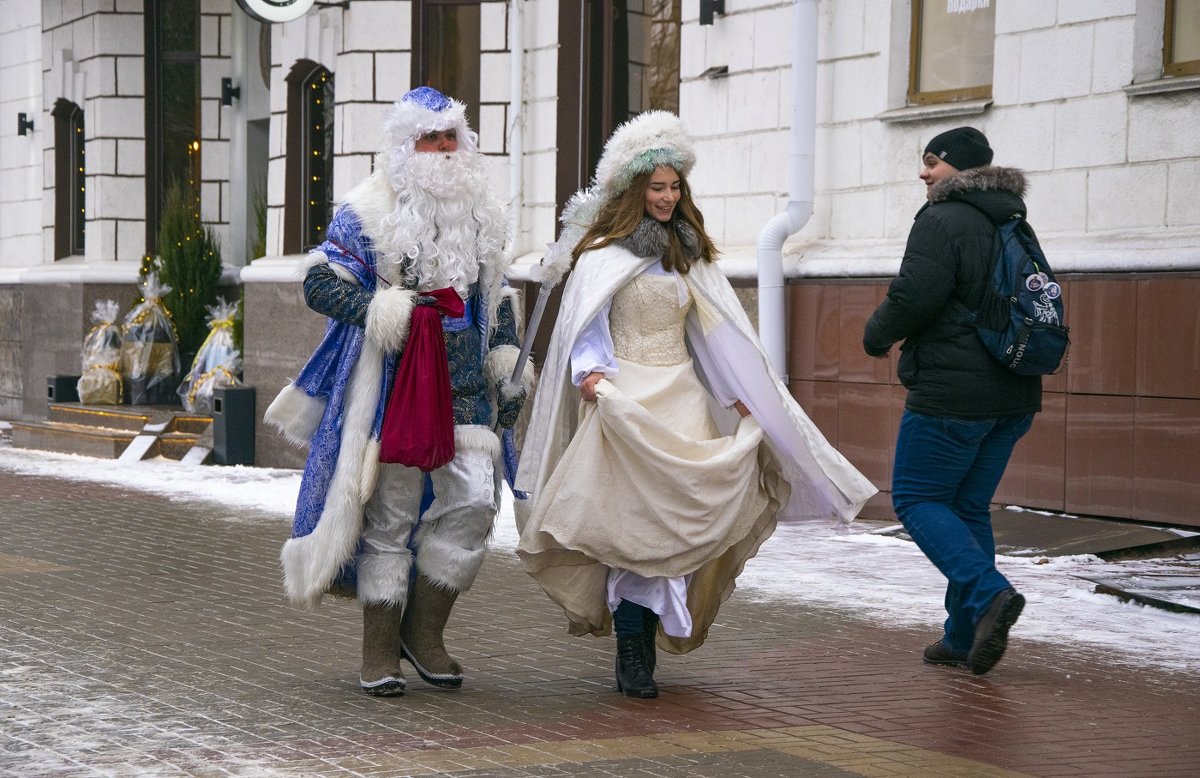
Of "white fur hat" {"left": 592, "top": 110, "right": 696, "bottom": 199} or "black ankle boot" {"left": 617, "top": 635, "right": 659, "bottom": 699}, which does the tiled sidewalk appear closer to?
"black ankle boot" {"left": 617, "top": 635, "right": 659, "bottom": 699}

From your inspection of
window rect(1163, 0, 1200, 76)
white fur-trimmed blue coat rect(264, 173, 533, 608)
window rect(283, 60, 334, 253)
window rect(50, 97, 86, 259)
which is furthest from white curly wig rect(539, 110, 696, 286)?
window rect(50, 97, 86, 259)

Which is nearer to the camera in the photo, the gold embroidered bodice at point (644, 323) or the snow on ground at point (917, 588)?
the gold embroidered bodice at point (644, 323)

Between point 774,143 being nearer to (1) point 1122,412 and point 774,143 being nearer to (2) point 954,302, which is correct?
(1) point 1122,412

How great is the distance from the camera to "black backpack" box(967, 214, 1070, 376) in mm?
6684

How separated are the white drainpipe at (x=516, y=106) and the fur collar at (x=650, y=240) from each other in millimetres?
8336

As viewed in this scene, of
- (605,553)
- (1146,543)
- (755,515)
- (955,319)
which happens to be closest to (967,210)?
(955,319)

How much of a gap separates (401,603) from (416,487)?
1.31 ft

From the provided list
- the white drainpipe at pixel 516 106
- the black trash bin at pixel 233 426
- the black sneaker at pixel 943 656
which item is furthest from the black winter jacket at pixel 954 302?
the black trash bin at pixel 233 426

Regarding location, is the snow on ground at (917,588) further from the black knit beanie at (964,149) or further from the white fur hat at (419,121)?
the white fur hat at (419,121)

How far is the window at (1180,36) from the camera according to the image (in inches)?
393

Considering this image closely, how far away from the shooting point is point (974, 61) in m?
11.3

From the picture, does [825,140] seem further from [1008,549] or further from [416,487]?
[416,487]

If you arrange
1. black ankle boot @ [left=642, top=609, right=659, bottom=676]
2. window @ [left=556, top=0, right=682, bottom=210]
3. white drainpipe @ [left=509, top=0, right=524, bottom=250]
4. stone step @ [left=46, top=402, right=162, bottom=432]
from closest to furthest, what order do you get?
black ankle boot @ [left=642, top=609, right=659, bottom=676] < window @ [left=556, top=0, right=682, bottom=210] < white drainpipe @ [left=509, top=0, right=524, bottom=250] < stone step @ [left=46, top=402, right=162, bottom=432]

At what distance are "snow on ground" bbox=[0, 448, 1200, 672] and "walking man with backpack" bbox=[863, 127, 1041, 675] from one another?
83cm
